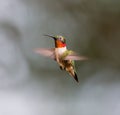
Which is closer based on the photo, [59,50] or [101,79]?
[59,50]

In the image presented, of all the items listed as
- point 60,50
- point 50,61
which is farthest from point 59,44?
point 50,61

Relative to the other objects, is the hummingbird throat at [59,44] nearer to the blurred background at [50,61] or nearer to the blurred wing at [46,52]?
the blurred wing at [46,52]

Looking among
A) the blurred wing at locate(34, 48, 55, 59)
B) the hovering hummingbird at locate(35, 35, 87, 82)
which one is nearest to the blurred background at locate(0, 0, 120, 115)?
the blurred wing at locate(34, 48, 55, 59)

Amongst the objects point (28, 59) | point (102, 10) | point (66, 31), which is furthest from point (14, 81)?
point (102, 10)

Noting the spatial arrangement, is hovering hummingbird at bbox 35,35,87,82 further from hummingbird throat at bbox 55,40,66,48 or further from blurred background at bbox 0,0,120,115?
blurred background at bbox 0,0,120,115

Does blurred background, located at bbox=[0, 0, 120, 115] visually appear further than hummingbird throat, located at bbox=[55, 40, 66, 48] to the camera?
Yes

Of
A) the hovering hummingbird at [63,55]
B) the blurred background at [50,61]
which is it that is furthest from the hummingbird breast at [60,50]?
the blurred background at [50,61]

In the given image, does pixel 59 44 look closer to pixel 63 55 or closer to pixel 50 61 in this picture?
pixel 63 55

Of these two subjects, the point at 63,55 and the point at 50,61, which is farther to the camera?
the point at 50,61

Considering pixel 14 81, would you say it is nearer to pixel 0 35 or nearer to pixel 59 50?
pixel 0 35
